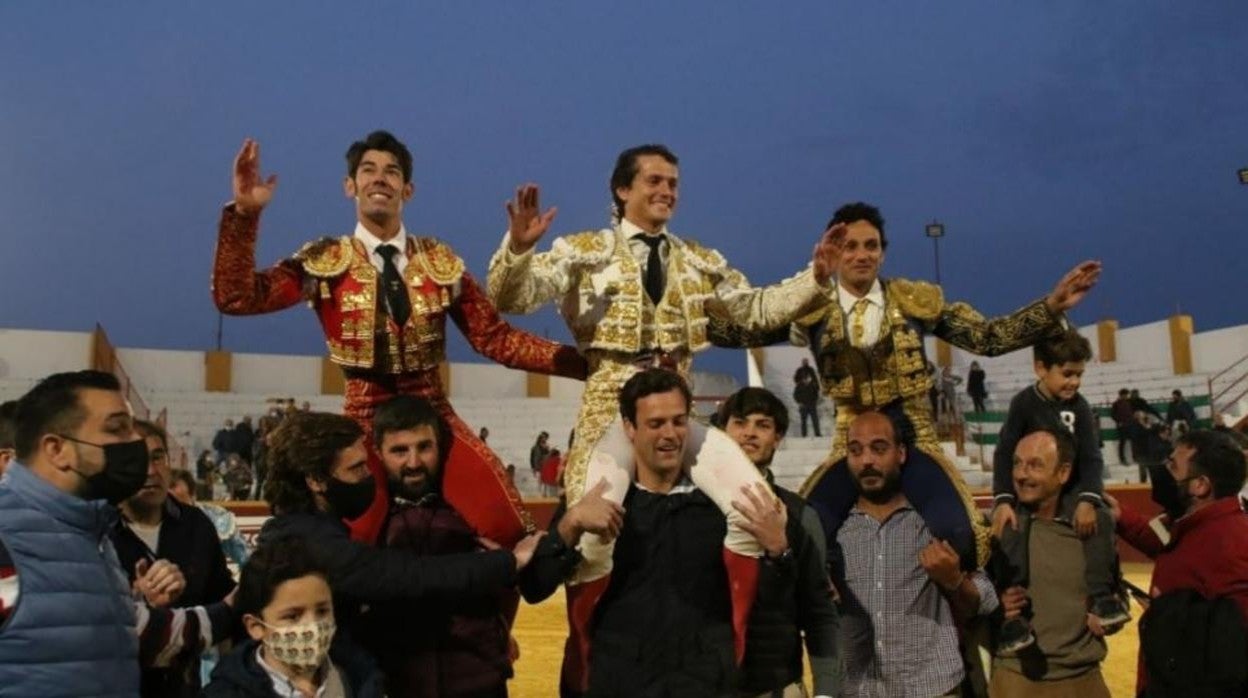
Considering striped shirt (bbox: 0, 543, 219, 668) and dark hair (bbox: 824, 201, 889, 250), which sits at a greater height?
dark hair (bbox: 824, 201, 889, 250)

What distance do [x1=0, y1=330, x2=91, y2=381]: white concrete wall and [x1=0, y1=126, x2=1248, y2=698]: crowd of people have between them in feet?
57.1

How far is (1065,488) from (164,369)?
20621 mm

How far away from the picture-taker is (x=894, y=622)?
3592 millimetres

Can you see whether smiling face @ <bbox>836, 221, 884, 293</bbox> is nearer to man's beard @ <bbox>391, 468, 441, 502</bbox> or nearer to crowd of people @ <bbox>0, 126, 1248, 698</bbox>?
crowd of people @ <bbox>0, 126, 1248, 698</bbox>

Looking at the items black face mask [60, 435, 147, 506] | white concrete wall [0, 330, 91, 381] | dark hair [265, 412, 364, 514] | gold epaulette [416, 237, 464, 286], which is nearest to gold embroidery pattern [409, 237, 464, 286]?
gold epaulette [416, 237, 464, 286]

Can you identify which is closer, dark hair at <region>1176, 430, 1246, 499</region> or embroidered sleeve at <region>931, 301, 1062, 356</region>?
dark hair at <region>1176, 430, 1246, 499</region>

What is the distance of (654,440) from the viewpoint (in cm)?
306

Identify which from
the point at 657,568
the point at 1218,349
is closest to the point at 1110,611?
the point at 657,568

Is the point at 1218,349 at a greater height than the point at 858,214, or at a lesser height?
greater

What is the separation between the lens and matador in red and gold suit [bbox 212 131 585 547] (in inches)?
133

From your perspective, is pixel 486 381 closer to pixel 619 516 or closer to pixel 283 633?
pixel 619 516

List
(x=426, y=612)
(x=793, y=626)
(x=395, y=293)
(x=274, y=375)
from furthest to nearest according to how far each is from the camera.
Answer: (x=274, y=375), (x=395, y=293), (x=793, y=626), (x=426, y=612)

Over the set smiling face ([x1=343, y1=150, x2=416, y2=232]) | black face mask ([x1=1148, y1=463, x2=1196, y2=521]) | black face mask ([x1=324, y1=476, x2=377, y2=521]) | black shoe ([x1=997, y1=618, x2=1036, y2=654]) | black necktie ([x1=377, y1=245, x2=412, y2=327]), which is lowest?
black shoe ([x1=997, y1=618, x2=1036, y2=654])

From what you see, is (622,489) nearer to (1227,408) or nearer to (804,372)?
(804,372)
